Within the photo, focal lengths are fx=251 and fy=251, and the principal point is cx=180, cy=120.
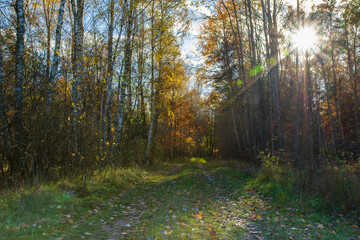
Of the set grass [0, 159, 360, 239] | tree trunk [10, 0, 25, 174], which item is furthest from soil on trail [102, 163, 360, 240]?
tree trunk [10, 0, 25, 174]

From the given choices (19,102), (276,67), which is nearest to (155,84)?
(276,67)

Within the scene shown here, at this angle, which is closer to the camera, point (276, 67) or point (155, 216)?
point (155, 216)

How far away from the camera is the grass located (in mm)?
4410

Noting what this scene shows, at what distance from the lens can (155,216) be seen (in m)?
5.29

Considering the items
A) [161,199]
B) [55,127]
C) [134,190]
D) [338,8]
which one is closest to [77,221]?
[161,199]

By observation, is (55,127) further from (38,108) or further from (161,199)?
(161,199)

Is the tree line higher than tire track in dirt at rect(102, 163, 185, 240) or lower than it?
higher

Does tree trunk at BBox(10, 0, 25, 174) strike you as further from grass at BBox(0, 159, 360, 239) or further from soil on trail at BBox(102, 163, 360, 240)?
soil on trail at BBox(102, 163, 360, 240)

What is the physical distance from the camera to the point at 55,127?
7113mm

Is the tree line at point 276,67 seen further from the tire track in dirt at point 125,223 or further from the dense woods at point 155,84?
the tire track in dirt at point 125,223

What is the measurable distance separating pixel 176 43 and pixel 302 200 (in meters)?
13.7

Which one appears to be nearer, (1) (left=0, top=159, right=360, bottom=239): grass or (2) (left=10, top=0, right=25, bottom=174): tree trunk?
(1) (left=0, top=159, right=360, bottom=239): grass

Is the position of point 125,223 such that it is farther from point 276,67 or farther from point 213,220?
point 276,67

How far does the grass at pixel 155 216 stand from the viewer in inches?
174
